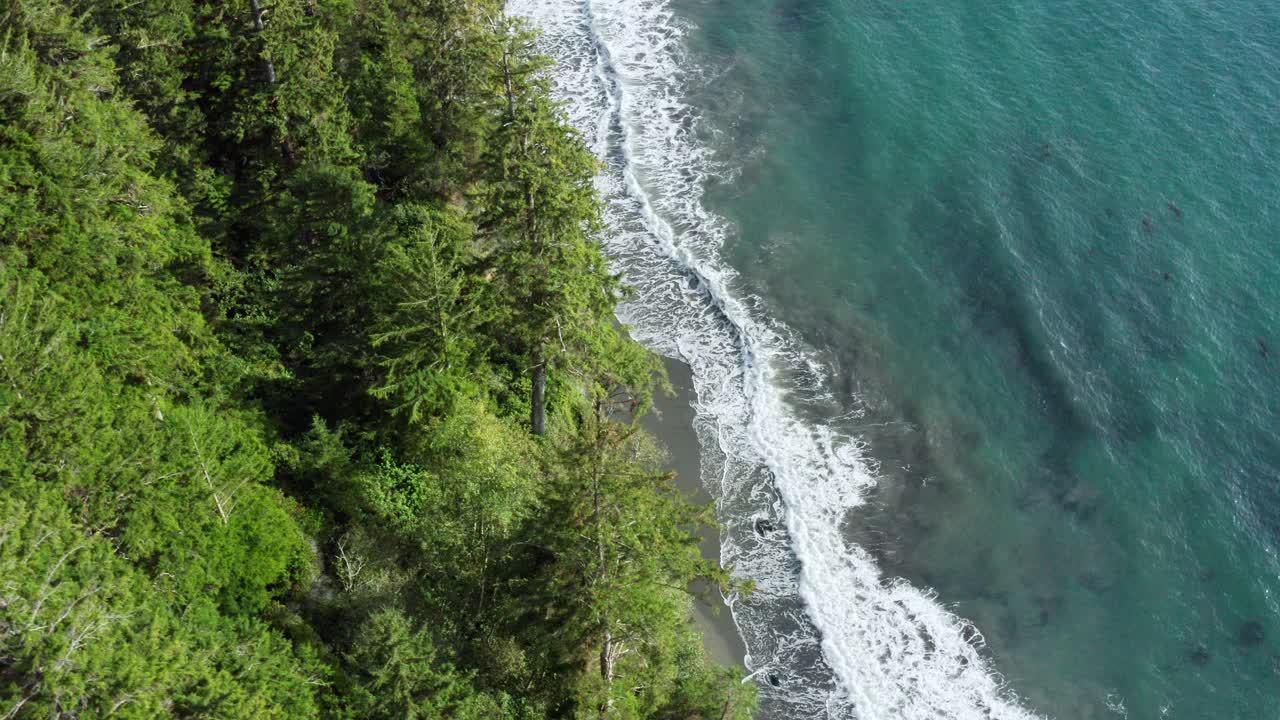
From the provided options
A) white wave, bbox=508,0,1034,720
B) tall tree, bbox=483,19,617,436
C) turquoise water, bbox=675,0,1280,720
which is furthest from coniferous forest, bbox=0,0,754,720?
turquoise water, bbox=675,0,1280,720

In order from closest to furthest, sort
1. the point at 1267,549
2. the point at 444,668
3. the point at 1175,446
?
1. the point at 444,668
2. the point at 1267,549
3. the point at 1175,446

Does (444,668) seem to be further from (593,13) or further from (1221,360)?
(593,13)

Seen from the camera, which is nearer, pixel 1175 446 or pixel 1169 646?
pixel 1169 646

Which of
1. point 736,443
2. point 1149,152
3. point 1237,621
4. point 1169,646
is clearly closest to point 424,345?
point 736,443

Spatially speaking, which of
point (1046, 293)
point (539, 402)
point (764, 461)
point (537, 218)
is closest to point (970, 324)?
point (1046, 293)

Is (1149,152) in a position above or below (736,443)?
above

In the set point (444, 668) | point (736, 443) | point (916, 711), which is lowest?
point (916, 711)

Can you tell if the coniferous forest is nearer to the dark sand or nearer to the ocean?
the dark sand
